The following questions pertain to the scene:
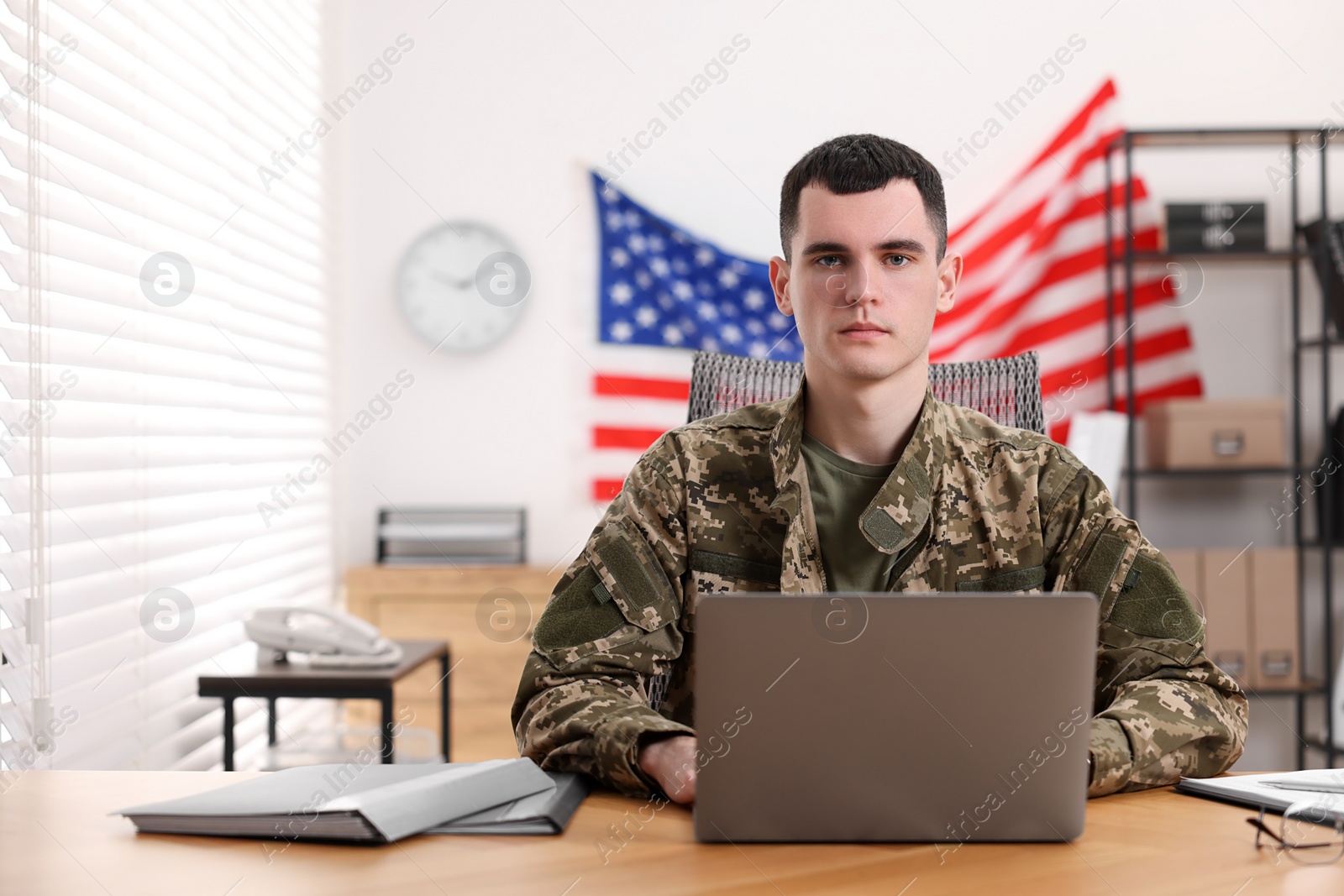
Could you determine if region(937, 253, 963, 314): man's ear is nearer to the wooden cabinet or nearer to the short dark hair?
the short dark hair

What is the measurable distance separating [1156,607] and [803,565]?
1.31 feet

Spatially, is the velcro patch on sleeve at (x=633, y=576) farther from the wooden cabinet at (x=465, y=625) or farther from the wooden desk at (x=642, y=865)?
the wooden cabinet at (x=465, y=625)

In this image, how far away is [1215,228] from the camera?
2984mm

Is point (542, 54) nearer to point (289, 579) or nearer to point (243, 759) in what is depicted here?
point (289, 579)

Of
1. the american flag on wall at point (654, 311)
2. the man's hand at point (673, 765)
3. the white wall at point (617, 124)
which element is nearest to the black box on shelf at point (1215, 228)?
the white wall at point (617, 124)

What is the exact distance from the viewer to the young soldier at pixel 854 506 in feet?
3.76

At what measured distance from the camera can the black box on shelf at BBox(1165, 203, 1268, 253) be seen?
9.78 feet

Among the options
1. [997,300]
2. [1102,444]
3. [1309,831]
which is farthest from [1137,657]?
[997,300]

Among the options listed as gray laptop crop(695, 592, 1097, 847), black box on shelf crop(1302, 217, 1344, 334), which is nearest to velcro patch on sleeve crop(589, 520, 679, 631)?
gray laptop crop(695, 592, 1097, 847)

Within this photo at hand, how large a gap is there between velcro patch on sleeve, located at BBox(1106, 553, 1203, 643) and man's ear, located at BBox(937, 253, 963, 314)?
0.42 metres

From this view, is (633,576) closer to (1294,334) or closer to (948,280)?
(948,280)

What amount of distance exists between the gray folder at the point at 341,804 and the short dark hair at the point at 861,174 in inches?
31.5

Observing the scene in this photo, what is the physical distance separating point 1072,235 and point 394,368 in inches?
86.3

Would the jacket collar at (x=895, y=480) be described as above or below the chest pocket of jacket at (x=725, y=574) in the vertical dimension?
above
